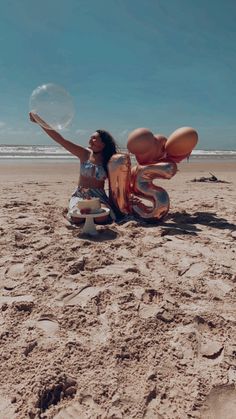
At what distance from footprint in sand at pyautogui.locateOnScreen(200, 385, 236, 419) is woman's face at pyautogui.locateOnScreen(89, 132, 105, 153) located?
11.8 feet

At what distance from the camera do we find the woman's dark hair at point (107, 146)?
4805 mm

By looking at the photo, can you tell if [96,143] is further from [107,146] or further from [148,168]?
[148,168]

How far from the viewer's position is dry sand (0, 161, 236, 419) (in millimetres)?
1757

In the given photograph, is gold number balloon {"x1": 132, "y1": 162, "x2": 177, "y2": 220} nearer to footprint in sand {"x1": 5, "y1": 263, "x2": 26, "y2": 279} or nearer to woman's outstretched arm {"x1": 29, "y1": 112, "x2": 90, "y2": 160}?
woman's outstretched arm {"x1": 29, "y1": 112, "x2": 90, "y2": 160}

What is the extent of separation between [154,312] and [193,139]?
2.82 metres

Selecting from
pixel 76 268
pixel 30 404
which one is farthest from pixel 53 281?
pixel 30 404

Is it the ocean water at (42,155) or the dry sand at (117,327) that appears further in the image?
the ocean water at (42,155)

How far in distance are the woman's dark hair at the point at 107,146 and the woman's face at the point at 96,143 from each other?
0.14 feet

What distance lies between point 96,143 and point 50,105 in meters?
0.83

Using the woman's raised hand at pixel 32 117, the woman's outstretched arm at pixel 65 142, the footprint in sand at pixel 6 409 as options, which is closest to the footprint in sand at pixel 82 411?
the footprint in sand at pixel 6 409

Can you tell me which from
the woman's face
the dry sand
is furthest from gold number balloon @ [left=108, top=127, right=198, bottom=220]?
the dry sand

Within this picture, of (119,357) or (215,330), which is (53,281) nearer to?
(119,357)

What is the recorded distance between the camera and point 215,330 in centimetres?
224

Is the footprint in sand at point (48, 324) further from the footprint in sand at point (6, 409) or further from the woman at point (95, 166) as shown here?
the woman at point (95, 166)
